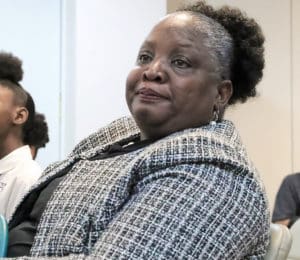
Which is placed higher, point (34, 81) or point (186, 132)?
point (186, 132)

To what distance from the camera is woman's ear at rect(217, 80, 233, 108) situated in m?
1.22

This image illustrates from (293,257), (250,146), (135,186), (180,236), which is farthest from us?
(250,146)

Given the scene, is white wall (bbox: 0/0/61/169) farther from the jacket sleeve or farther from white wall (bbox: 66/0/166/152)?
the jacket sleeve

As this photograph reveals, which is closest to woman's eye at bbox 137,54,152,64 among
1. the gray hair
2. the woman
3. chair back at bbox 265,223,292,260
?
the gray hair

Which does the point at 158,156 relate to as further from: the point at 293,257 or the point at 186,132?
the point at 293,257

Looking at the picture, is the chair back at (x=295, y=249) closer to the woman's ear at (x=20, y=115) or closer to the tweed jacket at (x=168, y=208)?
the tweed jacket at (x=168, y=208)

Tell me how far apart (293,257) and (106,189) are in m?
0.63

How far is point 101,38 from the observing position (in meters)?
2.79

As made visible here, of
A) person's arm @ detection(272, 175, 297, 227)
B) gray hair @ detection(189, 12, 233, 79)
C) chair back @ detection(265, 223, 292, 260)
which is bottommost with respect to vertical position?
person's arm @ detection(272, 175, 297, 227)

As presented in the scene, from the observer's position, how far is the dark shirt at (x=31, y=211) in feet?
3.88

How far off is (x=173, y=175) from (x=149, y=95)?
23cm

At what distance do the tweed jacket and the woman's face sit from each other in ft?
0.20

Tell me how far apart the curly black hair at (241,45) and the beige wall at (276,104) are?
6.60 ft

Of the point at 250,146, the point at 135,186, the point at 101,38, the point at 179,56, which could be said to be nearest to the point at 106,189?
the point at 135,186
